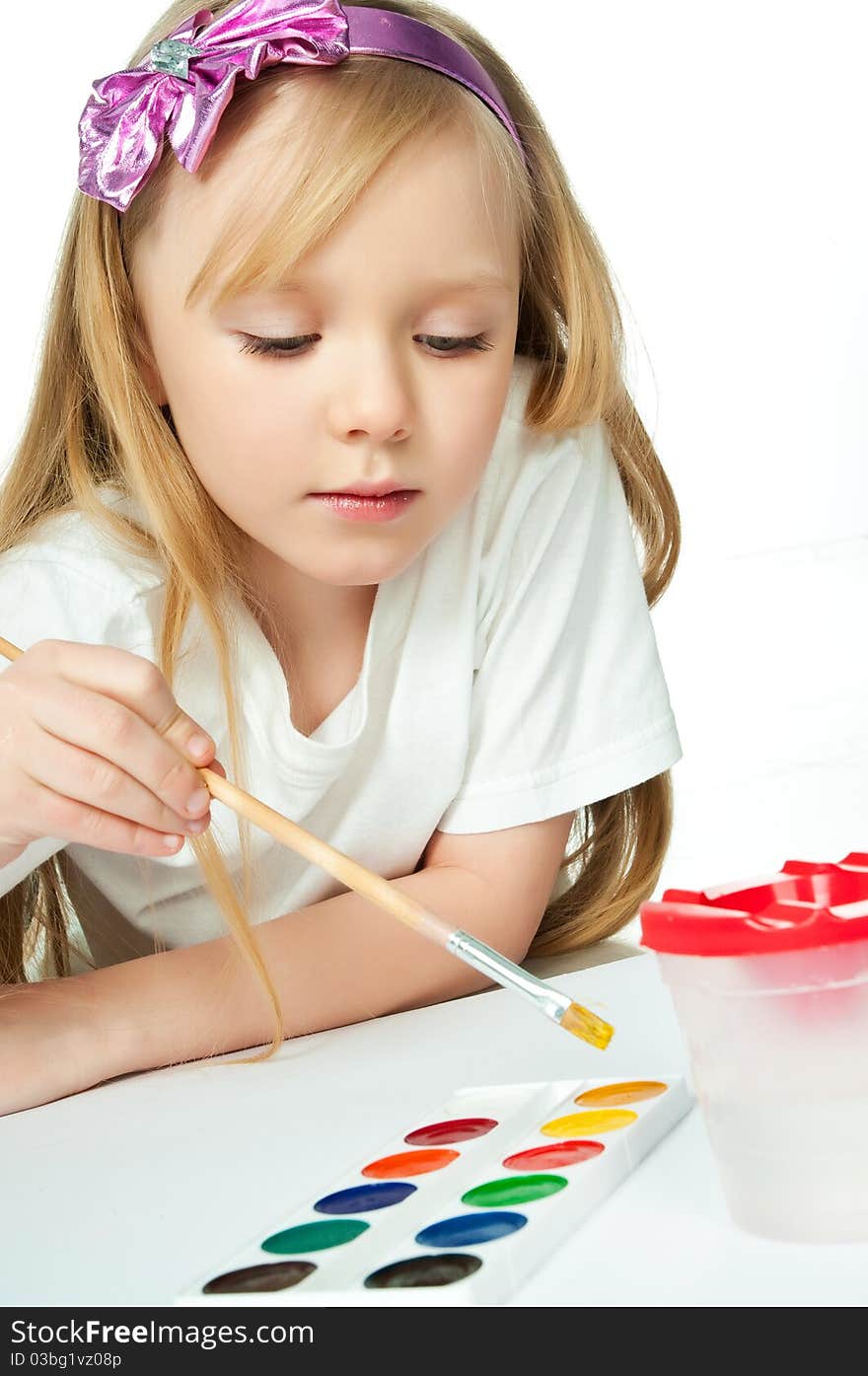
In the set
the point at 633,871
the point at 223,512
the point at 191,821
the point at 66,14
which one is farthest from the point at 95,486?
the point at 66,14

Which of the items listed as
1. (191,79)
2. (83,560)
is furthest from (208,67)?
(83,560)

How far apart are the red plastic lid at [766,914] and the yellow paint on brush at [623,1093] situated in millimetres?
128

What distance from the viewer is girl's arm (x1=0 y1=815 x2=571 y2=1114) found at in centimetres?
77

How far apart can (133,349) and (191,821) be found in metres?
0.31

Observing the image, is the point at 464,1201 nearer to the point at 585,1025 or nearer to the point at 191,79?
the point at 585,1025

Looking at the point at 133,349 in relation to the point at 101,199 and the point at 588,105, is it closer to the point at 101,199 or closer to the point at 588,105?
the point at 101,199

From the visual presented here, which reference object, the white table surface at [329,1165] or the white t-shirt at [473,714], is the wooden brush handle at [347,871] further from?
the white t-shirt at [473,714]

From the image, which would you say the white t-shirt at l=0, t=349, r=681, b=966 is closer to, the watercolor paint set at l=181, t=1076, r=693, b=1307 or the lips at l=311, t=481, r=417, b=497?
the lips at l=311, t=481, r=417, b=497

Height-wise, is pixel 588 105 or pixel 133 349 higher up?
pixel 588 105

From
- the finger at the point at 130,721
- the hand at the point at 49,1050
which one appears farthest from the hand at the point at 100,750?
the hand at the point at 49,1050

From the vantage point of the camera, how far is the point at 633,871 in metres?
1.13

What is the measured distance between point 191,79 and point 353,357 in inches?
6.6

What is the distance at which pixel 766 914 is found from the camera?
0.47m

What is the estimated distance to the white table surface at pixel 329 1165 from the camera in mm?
476
